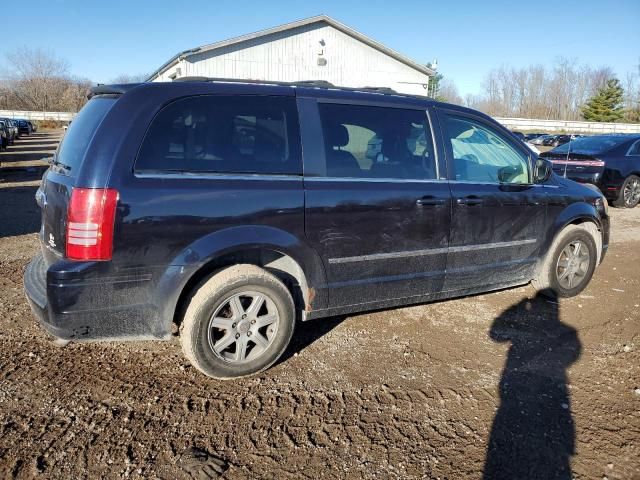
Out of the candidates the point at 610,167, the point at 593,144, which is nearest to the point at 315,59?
the point at 593,144

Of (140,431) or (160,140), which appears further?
(160,140)

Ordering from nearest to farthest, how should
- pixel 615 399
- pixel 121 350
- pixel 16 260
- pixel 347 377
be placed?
1. pixel 615 399
2. pixel 347 377
3. pixel 121 350
4. pixel 16 260

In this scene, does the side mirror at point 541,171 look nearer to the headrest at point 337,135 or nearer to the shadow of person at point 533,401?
the shadow of person at point 533,401

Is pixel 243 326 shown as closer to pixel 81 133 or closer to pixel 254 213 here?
pixel 254 213

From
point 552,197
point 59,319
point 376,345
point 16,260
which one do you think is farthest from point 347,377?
point 16,260

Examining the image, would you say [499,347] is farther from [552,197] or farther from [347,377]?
[552,197]

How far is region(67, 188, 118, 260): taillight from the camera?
259cm

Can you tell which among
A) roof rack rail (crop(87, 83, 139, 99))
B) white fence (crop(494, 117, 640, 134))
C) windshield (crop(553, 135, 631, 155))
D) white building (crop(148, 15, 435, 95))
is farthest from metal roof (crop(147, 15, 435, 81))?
white fence (crop(494, 117, 640, 134))

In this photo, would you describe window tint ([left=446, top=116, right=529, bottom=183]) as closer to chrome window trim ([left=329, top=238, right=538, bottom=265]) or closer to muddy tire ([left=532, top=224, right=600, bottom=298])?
chrome window trim ([left=329, top=238, right=538, bottom=265])

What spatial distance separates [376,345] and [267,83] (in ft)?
7.01

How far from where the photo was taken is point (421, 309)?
4.39 meters

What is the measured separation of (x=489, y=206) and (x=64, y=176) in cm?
319

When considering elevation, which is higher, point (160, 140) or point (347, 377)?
point (160, 140)

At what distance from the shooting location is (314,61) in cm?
2244
